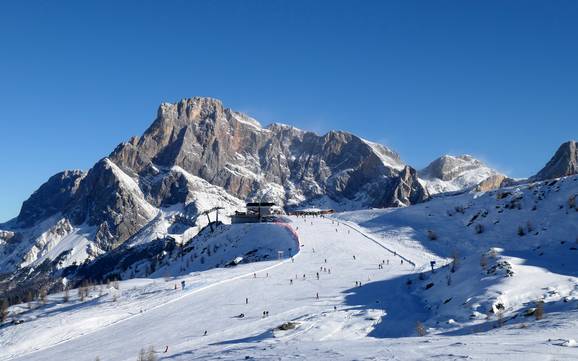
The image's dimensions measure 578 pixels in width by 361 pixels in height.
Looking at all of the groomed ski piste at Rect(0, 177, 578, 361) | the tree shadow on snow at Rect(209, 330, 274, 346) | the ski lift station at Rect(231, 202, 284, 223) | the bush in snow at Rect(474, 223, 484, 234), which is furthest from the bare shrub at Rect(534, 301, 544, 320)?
the ski lift station at Rect(231, 202, 284, 223)

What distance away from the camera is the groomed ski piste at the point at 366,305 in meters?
22.8

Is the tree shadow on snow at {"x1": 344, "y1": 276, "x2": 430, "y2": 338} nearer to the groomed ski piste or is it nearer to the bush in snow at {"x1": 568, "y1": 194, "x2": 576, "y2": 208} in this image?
the groomed ski piste

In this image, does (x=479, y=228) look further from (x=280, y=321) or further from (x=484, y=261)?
(x=280, y=321)

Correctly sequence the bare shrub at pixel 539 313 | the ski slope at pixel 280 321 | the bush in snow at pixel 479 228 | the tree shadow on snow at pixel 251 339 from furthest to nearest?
1. the bush in snow at pixel 479 228
2. the tree shadow on snow at pixel 251 339
3. the bare shrub at pixel 539 313
4. the ski slope at pixel 280 321

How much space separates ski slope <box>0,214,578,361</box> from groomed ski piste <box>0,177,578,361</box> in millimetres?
116

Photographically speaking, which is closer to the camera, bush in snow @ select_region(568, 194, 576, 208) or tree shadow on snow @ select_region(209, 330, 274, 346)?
tree shadow on snow @ select_region(209, 330, 274, 346)

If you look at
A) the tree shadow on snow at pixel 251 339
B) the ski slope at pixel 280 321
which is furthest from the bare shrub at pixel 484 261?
the tree shadow on snow at pixel 251 339

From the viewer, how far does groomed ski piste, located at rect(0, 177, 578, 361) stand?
74.9ft

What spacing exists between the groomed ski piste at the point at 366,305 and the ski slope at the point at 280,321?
0.38 ft

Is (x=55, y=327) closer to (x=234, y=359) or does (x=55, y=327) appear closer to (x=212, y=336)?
(x=212, y=336)

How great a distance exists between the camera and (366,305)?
3850 cm

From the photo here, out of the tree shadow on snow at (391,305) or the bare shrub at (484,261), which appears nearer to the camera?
the tree shadow on snow at (391,305)

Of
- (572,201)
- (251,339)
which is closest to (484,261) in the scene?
(251,339)

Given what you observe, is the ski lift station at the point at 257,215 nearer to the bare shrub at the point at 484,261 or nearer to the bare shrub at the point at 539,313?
the bare shrub at the point at 484,261
